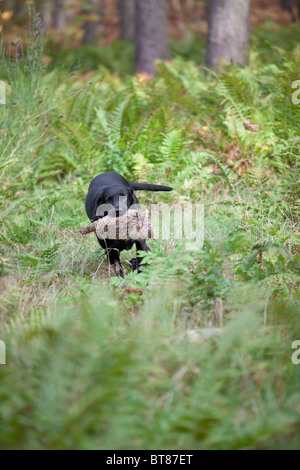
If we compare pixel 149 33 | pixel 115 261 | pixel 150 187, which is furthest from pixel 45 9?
pixel 115 261

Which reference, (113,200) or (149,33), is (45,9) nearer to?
(149,33)

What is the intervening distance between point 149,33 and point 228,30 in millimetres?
2887

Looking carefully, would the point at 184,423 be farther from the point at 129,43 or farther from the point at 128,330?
the point at 129,43

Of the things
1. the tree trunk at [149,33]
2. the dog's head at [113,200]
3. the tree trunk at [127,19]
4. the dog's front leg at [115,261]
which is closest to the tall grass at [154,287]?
the dog's front leg at [115,261]

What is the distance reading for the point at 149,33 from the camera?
33.1ft

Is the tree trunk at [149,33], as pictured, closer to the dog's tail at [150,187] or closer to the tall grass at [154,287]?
the tall grass at [154,287]

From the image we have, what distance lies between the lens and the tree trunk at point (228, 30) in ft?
25.2

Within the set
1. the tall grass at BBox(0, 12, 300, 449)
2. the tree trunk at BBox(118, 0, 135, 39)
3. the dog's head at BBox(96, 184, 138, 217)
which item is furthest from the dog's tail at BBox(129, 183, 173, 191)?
the tree trunk at BBox(118, 0, 135, 39)

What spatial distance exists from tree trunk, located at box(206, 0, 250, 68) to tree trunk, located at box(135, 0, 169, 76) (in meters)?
2.37

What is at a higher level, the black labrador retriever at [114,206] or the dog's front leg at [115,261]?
the black labrador retriever at [114,206]

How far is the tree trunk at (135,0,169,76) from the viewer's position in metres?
10.0

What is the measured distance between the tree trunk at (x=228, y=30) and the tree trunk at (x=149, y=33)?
2.37m
